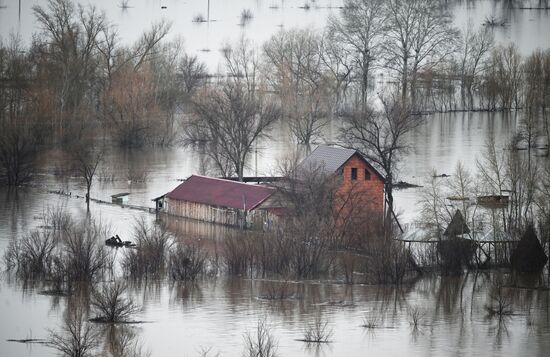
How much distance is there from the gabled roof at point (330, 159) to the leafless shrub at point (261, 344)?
758 centimetres

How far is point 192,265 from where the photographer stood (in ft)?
69.9

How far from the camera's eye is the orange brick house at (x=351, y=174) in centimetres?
2524

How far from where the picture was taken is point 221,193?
27.6 metres

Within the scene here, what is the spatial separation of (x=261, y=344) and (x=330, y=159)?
37.0 feet

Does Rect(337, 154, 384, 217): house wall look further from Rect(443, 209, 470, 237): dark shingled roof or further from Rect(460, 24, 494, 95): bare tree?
Rect(460, 24, 494, 95): bare tree

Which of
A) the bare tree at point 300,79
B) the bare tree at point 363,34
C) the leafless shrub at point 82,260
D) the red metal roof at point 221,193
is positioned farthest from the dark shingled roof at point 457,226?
the bare tree at point 363,34

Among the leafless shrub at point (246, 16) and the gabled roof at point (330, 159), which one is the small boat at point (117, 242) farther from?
the leafless shrub at point (246, 16)

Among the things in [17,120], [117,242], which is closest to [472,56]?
[17,120]

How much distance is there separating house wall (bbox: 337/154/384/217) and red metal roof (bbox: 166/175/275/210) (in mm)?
1543

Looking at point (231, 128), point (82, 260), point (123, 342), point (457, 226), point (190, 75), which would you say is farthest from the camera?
point (190, 75)

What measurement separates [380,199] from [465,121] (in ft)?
70.0

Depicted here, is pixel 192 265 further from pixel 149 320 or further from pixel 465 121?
pixel 465 121

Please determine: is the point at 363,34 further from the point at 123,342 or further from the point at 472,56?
the point at 123,342

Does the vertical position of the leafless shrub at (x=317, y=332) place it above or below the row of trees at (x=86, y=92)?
below
